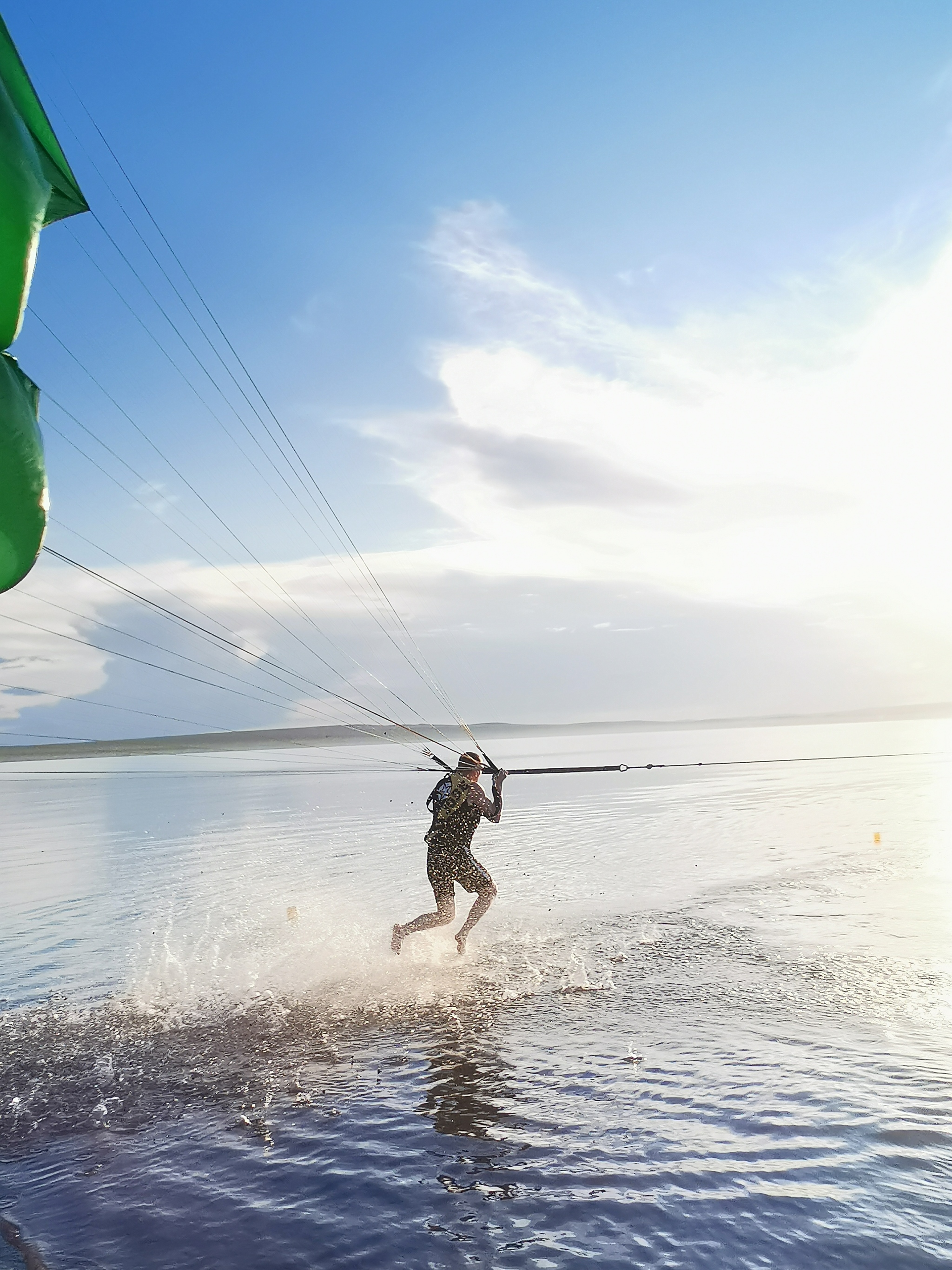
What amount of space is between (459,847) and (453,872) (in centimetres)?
34

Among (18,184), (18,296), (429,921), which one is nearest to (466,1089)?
(429,921)

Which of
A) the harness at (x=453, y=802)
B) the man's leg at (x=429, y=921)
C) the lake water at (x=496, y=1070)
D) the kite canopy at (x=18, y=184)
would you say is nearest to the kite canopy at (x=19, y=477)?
the kite canopy at (x=18, y=184)

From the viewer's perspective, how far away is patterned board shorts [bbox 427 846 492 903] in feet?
37.2

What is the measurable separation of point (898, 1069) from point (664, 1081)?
1.90 metres

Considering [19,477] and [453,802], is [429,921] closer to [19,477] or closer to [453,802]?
[453,802]

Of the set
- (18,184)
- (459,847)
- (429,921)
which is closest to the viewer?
(18,184)

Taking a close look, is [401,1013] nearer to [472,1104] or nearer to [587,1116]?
[472,1104]

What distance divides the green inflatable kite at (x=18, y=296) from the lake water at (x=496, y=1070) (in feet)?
13.7

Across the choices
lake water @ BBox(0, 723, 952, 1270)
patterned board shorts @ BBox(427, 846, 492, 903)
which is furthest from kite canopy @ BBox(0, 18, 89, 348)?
patterned board shorts @ BBox(427, 846, 492, 903)

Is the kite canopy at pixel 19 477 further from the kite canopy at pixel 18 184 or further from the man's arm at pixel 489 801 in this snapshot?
the man's arm at pixel 489 801

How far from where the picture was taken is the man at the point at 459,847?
1127 centimetres

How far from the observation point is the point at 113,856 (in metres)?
22.6

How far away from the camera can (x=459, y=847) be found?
11.5 meters

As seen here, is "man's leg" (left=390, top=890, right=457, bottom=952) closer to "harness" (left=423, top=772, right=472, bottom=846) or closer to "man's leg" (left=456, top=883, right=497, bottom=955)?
"man's leg" (left=456, top=883, right=497, bottom=955)
